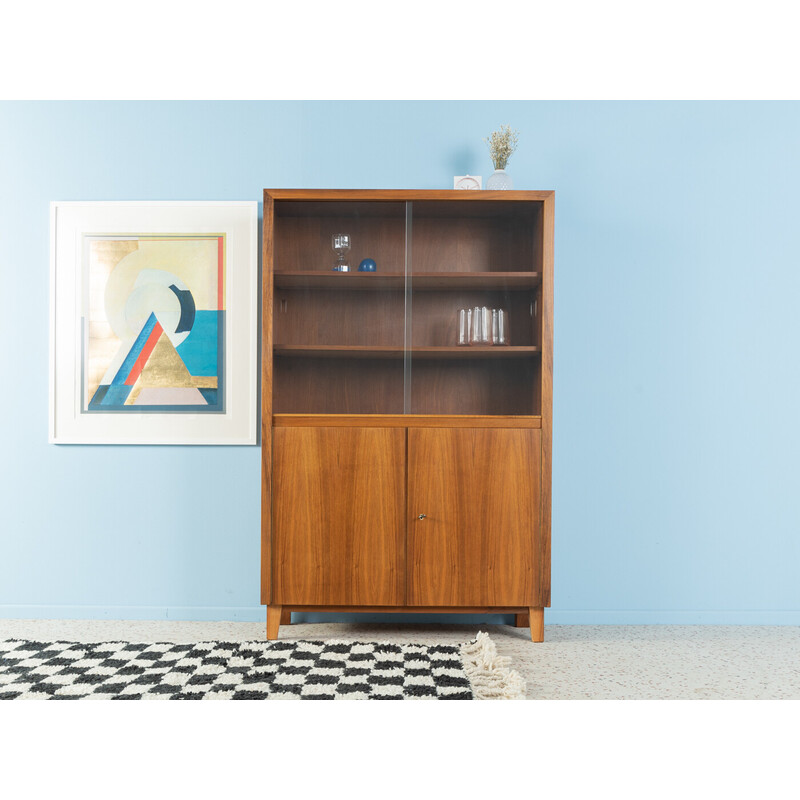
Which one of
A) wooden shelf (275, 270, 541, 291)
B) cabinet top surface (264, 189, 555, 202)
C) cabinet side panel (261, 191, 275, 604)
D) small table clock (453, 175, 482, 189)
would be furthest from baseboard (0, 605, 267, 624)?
small table clock (453, 175, 482, 189)

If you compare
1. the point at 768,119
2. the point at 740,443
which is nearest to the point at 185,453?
the point at 740,443

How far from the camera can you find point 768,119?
9.92ft

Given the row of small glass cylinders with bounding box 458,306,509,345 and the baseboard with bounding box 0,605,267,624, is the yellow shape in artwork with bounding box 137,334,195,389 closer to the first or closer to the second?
the baseboard with bounding box 0,605,267,624

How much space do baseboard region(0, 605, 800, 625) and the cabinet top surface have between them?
67.8 inches

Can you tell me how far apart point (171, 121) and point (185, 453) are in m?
1.45

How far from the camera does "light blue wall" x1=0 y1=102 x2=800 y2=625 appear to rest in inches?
119

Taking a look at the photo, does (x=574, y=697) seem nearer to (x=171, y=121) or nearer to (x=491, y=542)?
(x=491, y=542)

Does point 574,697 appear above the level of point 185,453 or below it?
below

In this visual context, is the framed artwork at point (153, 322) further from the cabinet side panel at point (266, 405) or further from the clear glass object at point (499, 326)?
the clear glass object at point (499, 326)

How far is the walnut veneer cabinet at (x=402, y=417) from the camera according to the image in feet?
8.76

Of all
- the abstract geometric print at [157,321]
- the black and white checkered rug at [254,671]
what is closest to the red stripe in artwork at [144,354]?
the abstract geometric print at [157,321]

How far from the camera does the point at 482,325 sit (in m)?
2.80

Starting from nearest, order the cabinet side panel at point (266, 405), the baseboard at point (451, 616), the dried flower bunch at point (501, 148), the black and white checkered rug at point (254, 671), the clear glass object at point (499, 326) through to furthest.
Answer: the black and white checkered rug at point (254, 671)
the cabinet side panel at point (266, 405)
the clear glass object at point (499, 326)
the dried flower bunch at point (501, 148)
the baseboard at point (451, 616)

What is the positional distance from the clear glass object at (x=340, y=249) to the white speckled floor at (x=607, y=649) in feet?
4.82
